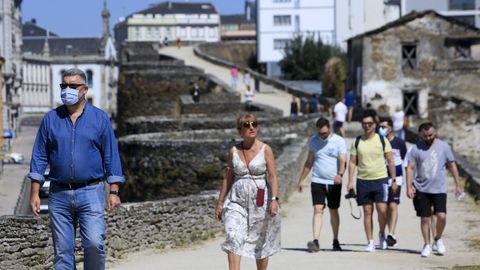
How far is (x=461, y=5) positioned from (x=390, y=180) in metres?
55.3

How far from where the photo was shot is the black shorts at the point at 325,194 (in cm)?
1295

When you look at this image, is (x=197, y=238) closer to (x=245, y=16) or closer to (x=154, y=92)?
(x=154, y=92)

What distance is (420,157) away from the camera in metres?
12.4

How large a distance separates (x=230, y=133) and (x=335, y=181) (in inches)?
590

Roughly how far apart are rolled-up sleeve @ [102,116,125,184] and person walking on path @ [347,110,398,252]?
4830 mm

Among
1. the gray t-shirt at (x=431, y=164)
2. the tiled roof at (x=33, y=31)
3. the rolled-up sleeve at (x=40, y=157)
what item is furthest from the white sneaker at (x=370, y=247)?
the tiled roof at (x=33, y=31)

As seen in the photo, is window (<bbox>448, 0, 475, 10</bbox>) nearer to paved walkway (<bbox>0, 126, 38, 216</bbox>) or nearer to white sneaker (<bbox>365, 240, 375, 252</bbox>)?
paved walkway (<bbox>0, 126, 38, 216</bbox>)

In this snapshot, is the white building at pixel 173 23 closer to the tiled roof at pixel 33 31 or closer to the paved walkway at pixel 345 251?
the tiled roof at pixel 33 31

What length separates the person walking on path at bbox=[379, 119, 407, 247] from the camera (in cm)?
1329

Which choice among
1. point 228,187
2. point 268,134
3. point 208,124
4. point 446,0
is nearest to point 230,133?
point 268,134

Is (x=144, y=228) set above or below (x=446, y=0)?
below

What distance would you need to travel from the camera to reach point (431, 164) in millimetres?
12320

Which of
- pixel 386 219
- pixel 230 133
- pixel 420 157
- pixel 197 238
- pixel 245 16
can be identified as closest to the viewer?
pixel 420 157

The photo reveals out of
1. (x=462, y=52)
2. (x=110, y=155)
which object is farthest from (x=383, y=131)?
(x=462, y=52)
